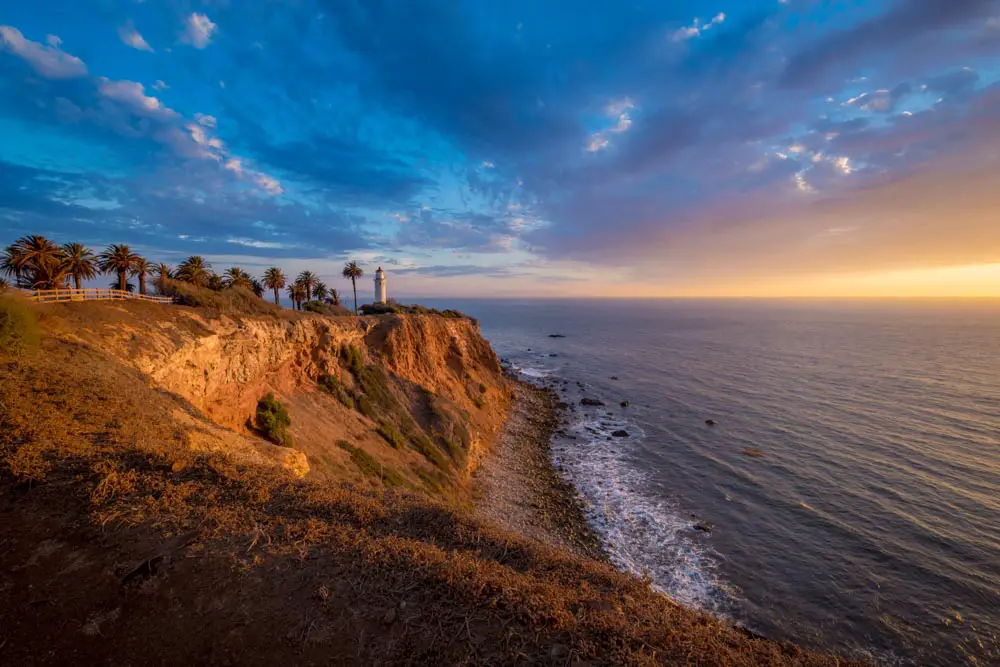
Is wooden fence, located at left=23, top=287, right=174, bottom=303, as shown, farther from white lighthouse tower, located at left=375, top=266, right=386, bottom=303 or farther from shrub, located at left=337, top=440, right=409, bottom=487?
white lighthouse tower, located at left=375, top=266, right=386, bottom=303

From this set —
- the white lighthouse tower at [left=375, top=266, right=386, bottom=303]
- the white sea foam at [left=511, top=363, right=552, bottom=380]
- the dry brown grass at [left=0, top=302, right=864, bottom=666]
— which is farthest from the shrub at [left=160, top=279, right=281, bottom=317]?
the white sea foam at [left=511, top=363, right=552, bottom=380]

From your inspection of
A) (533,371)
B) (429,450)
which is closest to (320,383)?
(429,450)

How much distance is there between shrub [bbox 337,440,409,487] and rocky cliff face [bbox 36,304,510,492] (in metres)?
0.08

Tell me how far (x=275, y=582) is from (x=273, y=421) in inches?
761

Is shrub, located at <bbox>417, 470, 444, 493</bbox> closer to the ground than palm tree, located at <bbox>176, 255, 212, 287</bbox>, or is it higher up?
closer to the ground

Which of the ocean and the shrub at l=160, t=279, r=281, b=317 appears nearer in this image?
the ocean

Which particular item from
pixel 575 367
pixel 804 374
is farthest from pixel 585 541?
pixel 804 374

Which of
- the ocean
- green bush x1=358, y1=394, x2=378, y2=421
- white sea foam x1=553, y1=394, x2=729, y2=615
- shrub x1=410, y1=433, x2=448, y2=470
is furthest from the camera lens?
green bush x1=358, y1=394, x2=378, y2=421

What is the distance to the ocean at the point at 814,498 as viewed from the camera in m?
20.0

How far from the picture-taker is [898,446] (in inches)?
1460

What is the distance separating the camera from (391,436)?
30047mm

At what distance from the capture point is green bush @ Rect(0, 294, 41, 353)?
13.8m

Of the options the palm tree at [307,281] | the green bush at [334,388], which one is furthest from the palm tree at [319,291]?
the green bush at [334,388]

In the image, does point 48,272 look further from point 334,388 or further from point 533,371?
point 533,371
